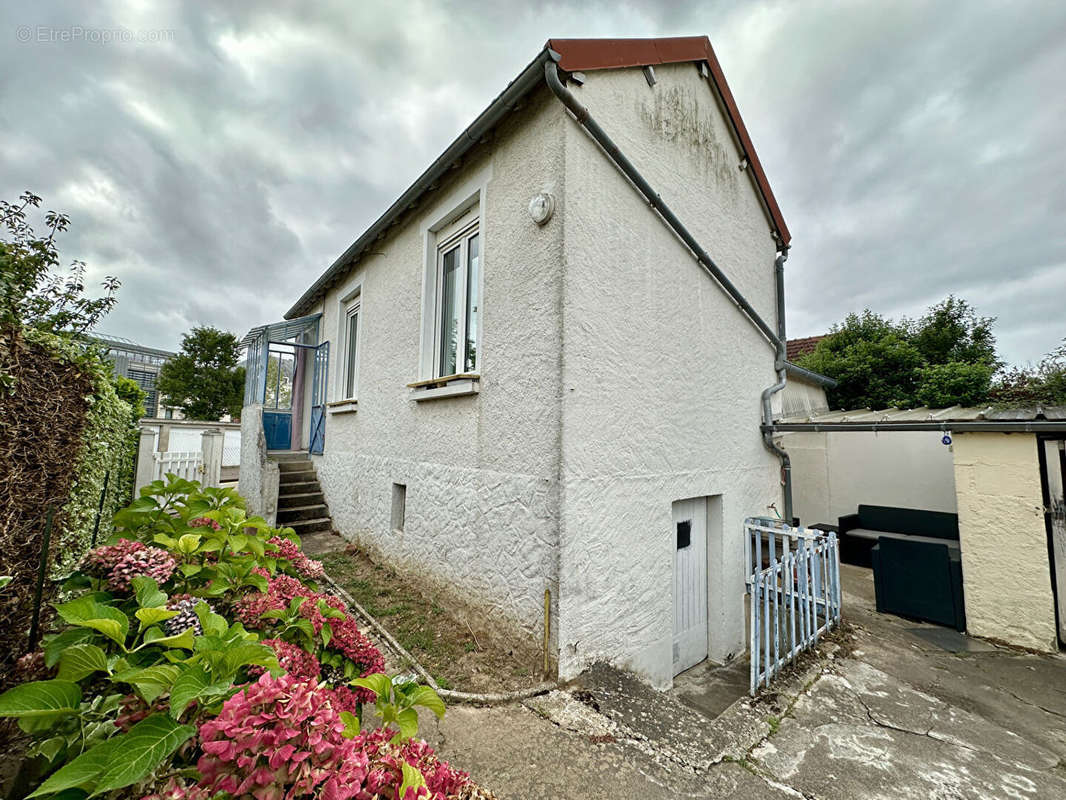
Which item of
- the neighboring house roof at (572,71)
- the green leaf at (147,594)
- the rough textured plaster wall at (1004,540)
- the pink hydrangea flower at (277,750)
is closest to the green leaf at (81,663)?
the green leaf at (147,594)

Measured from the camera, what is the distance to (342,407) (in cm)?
741

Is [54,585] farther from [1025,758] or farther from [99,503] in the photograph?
[1025,758]

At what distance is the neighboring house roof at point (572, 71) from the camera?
3.64m

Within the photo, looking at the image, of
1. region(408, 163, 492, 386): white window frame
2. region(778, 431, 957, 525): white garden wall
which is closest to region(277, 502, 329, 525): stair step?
region(408, 163, 492, 386): white window frame

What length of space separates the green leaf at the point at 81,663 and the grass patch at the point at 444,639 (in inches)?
105

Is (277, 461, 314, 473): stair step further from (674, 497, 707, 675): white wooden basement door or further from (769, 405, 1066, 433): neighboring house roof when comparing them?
(769, 405, 1066, 433): neighboring house roof

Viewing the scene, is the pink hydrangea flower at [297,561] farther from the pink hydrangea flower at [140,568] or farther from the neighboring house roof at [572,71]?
the neighboring house roof at [572,71]

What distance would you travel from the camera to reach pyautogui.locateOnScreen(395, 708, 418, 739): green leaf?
A: 120 centimetres

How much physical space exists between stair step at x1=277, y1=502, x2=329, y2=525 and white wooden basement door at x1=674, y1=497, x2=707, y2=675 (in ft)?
20.0

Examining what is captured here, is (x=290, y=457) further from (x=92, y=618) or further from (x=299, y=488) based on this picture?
(x=92, y=618)

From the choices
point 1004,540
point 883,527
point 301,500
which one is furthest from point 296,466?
point 883,527

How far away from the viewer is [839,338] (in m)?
12.8

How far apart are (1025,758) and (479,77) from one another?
9271 millimetres

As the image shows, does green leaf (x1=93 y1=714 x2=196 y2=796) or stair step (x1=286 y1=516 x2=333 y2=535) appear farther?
stair step (x1=286 y1=516 x2=333 y2=535)
